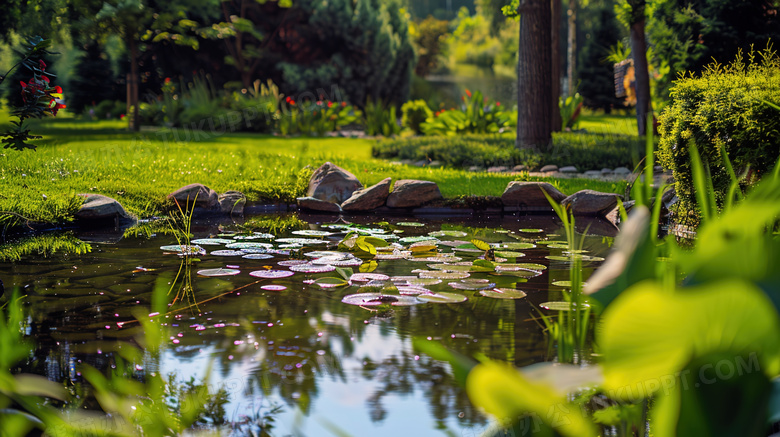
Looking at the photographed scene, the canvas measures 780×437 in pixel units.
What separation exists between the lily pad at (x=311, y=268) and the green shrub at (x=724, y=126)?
2.62m

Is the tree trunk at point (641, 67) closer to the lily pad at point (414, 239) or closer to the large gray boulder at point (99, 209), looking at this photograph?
the lily pad at point (414, 239)

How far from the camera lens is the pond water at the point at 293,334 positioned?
2328 mm

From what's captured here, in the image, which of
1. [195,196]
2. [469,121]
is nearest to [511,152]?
[469,121]

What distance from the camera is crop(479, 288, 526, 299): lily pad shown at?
359 cm

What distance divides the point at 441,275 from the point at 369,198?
9.61ft

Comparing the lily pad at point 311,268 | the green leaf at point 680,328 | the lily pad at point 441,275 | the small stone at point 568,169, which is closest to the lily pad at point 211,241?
the lily pad at point 311,268

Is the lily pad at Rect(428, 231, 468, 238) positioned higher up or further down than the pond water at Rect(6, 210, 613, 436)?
higher up

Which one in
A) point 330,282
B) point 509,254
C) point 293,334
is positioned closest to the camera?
point 293,334

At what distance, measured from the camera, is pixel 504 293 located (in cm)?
364

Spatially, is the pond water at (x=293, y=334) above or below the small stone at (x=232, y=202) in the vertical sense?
below

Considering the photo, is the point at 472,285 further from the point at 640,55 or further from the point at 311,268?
the point at 640,55

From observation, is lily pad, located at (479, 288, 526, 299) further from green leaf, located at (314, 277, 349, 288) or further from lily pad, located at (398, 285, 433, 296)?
green leaf, located at (314, 277, 349, 288)

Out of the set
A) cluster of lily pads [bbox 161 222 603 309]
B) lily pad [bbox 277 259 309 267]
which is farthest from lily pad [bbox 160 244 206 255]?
lily pad [bbox 277 259 309 267]

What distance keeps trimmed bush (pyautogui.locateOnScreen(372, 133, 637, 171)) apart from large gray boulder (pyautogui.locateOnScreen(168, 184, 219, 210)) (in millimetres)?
4002
